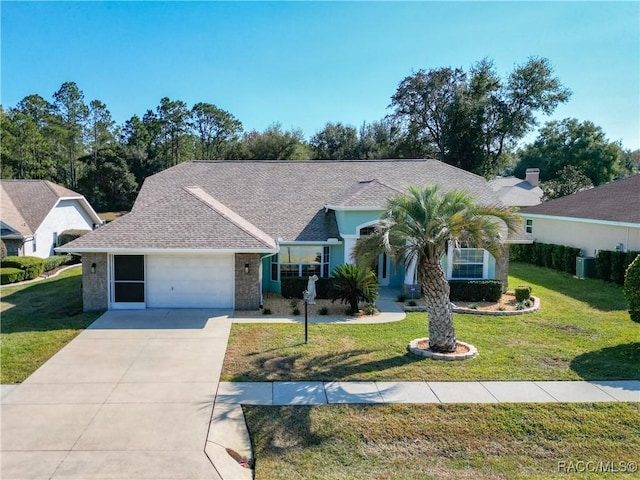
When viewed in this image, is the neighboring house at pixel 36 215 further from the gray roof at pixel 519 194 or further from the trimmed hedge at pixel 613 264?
the gray roof at pixel 519 194

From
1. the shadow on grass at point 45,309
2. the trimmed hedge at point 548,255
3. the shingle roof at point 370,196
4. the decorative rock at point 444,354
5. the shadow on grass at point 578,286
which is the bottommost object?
the decorative rock at point 444,354

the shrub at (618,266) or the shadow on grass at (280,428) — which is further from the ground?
the shrub at (618,266)

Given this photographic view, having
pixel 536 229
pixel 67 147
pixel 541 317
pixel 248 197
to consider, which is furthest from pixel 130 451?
pixel 67 147

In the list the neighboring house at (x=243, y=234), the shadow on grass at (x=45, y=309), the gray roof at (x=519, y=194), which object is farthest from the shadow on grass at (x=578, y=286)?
the shadow on grass at (x=45, y=309)

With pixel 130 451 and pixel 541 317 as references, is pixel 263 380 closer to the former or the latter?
pixel 130 451

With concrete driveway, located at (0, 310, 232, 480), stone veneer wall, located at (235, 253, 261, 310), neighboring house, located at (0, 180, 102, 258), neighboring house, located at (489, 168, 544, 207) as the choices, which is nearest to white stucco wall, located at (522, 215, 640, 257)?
neighboring house, located at (489, 168, 544, 207)
